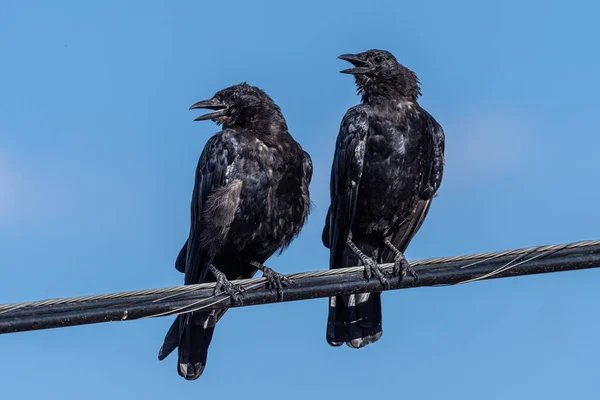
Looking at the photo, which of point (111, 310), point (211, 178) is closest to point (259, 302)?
point (111, 310)

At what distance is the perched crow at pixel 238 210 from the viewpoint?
945 centimetres

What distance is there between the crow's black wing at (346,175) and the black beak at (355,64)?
1.41ft

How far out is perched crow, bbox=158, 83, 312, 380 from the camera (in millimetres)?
9453


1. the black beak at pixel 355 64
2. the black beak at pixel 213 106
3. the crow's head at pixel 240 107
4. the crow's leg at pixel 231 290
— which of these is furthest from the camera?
the black beak at pixel 355 64

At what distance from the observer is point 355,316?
33.0 feet

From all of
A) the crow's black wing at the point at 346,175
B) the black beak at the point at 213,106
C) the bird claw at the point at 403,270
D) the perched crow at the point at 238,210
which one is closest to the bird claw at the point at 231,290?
the bird claw at the point at 403,270

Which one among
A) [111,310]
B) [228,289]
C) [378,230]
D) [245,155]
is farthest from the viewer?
[378,230]

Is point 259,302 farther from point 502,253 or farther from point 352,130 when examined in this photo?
point 352,130

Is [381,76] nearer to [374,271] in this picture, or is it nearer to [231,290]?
[374,271]

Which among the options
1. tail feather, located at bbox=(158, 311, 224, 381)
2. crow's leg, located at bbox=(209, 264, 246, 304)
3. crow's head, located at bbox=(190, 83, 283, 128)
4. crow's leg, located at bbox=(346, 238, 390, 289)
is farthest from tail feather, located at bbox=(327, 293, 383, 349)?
crow's leg, located at bbox=(209, 264, 246, 304)

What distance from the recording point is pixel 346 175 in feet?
32.7

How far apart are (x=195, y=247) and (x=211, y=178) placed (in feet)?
2.07

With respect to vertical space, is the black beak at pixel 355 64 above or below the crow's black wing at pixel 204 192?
above

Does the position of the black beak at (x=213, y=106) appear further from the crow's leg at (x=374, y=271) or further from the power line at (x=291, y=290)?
the power line at (x=291, y=290)
